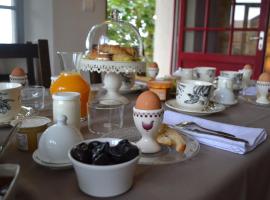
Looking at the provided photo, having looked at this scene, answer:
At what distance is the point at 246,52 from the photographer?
3012 mm

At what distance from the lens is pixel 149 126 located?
2.01ft

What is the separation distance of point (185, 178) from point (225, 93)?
2.17 feet

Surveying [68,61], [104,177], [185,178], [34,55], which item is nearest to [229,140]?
[185,178]

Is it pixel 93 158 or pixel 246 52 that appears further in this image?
pixel 246 52

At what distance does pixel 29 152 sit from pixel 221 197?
1.22ft

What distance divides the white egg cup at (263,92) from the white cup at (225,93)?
0.37ft

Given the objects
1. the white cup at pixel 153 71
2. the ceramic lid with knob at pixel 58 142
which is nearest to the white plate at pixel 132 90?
the white cup at pixel 153 71

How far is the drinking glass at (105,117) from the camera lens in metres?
0.79

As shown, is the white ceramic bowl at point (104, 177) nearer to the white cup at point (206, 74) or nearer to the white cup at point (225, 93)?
the white cup at point (225, 93)

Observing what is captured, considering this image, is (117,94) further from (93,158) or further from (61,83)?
(93,158)

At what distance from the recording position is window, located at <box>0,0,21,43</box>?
7.07 ft

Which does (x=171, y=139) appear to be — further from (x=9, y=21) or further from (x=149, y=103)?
(x=9, y=21)

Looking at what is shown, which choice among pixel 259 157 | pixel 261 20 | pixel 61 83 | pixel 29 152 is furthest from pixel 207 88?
pixel 261 20

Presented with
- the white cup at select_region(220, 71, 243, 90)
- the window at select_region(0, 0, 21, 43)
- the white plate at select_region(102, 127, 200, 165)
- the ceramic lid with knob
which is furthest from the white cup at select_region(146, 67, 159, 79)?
the window at select_region(0, 0, 21, 43)
